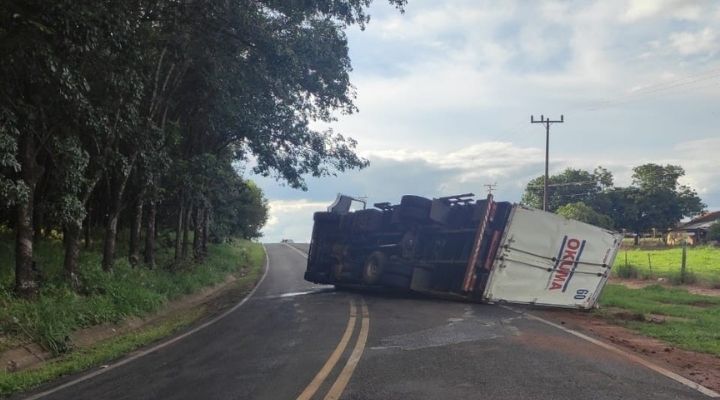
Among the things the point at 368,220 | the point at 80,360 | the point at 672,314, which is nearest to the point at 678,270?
the point at 672,314

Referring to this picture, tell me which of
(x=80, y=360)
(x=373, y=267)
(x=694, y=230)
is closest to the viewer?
(x=80, y=360)

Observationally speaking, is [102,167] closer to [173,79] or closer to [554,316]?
[173,79]

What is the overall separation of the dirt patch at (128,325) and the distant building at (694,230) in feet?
163

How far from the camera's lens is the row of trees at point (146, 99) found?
8547 mm

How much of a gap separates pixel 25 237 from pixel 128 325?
3.05 m

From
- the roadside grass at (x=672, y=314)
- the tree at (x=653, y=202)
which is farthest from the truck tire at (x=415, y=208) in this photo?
the tree at (x=653, y=202)

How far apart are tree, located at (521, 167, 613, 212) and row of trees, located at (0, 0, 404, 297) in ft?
200

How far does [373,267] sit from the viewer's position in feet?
55.7

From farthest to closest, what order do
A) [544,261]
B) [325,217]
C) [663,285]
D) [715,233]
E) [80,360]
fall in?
[715,233] → [663,285] → [325,217] → [544,261] → [80,360]

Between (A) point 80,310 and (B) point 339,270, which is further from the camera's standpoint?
(B) point 339,270

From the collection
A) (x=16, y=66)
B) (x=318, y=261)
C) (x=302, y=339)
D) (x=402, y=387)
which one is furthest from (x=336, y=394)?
(x=318, y=261)

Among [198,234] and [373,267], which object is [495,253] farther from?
[198,234]

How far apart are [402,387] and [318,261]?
14105 mm

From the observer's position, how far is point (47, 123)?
11180mm
